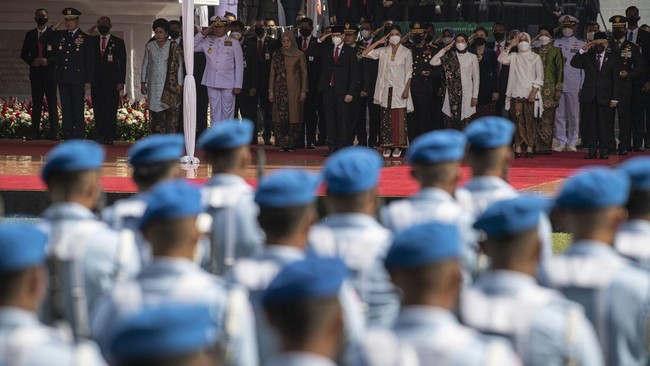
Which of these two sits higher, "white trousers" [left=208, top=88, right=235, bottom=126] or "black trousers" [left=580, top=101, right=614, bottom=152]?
"white trousers" [left=208, top=88, right=235, bottom=126]

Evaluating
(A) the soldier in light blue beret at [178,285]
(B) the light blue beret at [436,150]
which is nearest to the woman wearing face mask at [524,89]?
(B) the light blue beret at [436,150]

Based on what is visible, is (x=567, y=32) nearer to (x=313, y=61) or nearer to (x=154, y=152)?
(x=313, y=61)

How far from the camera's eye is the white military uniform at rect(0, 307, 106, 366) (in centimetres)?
335

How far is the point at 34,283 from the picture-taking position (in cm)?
356

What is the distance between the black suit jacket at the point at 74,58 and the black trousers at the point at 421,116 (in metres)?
4.60

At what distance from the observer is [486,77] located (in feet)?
61.4

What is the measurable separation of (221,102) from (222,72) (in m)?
0.42

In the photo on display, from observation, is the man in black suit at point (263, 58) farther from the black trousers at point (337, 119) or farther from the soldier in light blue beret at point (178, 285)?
the soldier in light blue beret at point (178, 285)

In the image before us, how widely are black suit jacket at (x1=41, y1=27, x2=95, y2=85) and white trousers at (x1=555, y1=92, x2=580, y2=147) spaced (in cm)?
663

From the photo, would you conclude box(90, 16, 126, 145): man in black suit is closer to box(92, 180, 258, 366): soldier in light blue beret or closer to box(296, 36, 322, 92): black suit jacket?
box(296, 36, 322, 92): black suit jacket

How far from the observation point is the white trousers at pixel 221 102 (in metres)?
19.0

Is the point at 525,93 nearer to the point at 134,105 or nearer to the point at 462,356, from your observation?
the point at 134,105

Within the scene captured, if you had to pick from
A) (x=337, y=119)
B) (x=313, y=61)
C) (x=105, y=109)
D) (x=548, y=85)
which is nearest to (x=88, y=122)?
(x=105, y=109)

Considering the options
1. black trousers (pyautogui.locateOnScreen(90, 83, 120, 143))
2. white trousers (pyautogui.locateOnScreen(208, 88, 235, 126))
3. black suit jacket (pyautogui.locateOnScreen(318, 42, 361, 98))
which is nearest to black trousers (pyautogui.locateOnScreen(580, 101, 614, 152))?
black suit jacket (pyautogui.locateOnScreen(318, 42, 361, 98))
